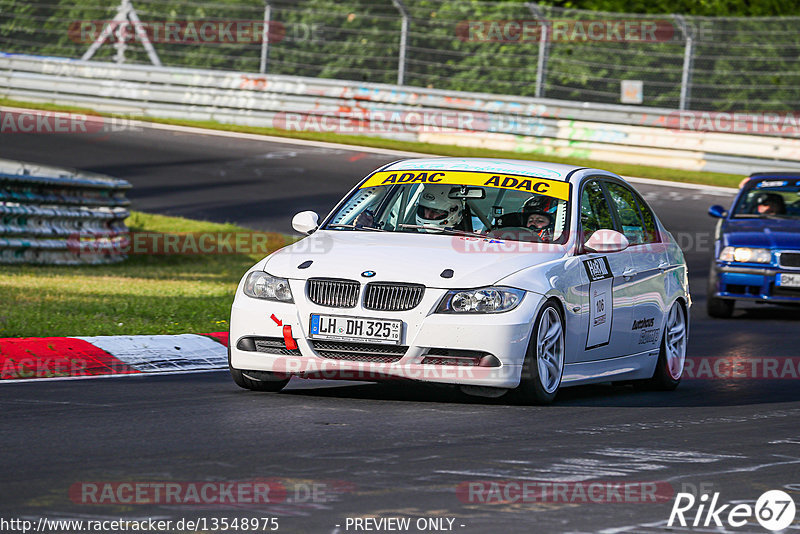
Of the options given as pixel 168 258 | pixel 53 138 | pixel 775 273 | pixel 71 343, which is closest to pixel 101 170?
pixel 53 138

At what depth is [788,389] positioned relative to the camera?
10359 mm

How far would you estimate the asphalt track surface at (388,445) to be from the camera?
557 cm

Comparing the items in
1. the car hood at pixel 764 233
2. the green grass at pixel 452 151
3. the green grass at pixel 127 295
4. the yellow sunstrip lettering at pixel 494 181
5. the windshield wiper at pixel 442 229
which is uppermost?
the yellow sunstrip lettering at pixel 494 181

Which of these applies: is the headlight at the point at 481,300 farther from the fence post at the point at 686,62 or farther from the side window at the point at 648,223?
the fence post at the point at 686,62

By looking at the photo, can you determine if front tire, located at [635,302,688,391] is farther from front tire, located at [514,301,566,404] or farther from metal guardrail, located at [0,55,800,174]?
metal guardrail, located at [0,55,800,174]

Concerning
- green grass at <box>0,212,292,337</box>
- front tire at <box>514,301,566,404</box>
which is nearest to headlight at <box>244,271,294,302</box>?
front tire at <box>514,301,566,404</box>

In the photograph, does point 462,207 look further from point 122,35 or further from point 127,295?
point 122,35

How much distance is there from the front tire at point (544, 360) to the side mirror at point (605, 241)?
26.6 inches

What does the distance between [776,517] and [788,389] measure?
15.6 feet

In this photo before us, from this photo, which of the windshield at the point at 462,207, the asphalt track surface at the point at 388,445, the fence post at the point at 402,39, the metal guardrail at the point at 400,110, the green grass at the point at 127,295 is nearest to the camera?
the asphalt track surface at the point at 388,445

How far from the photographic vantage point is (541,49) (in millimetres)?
28797

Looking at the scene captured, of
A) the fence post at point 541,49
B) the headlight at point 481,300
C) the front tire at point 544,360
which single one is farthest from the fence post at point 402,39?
the headlight at point 481,300

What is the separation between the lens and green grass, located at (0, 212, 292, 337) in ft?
37.1

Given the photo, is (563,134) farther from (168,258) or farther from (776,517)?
(776,517)
